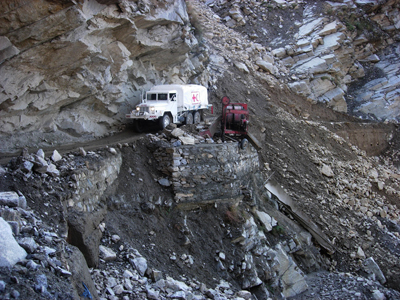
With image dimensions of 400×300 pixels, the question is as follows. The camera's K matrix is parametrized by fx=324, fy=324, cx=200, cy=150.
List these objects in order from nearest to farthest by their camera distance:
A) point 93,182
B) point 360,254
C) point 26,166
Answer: point 26,166 → point 93,182 → point 360,254

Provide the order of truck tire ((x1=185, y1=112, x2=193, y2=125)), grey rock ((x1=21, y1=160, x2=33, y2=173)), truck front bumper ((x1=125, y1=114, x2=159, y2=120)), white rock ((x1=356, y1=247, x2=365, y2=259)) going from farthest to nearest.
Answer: truck tire ((x1=185, y1=112, x2=193, y2=125))
truck front bumper ((x1=125, y1=114, x2=159, y2=120))
white rock ((x1=356, y1=247, x2=365, y2=259))
grey rock ((x1=21, y1=160, x2=33, y2=173))

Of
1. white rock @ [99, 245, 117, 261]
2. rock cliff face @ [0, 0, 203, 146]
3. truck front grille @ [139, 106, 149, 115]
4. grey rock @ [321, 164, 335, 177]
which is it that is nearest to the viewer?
white rock @ [99, 245, 117, 261]

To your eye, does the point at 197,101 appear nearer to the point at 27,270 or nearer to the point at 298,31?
the point at 27,270

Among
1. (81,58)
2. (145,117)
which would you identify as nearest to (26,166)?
(81,58)

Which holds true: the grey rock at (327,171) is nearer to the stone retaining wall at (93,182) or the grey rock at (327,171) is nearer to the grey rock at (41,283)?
the stone retaining wall at (93,182)

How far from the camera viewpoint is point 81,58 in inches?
470

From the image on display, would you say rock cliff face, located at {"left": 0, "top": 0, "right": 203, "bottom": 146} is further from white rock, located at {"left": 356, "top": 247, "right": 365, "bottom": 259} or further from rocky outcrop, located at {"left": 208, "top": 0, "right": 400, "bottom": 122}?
white rock, located at {"left": 356, "top": 247, "right": 365, "bottom": 259}

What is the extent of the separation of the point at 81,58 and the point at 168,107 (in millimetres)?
4014

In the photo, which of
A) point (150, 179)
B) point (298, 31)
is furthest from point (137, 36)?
point (298, 31)

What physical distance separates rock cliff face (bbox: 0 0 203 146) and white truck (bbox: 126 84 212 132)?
1602 mm

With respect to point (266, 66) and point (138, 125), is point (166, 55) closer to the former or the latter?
point (138, 125)

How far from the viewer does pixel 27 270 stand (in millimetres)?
4102

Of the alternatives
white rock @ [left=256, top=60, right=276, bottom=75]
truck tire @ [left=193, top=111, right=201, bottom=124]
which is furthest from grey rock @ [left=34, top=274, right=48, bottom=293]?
white rock @ [left=256, top=60, right=276, bottom=75]

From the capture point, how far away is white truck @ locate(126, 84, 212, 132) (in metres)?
13.5
